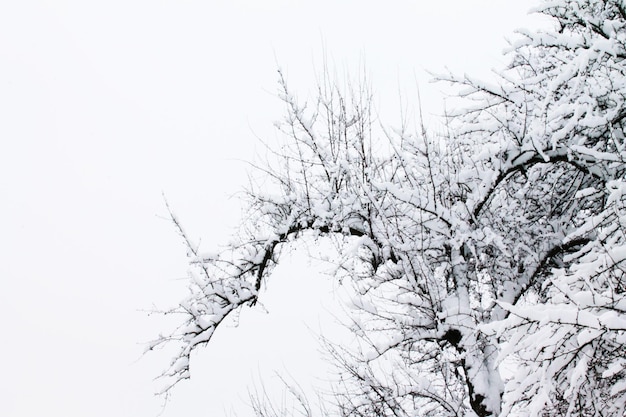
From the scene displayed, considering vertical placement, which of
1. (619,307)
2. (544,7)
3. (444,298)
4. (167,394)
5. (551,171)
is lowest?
(619,307)

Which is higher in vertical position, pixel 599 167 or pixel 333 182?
pixel 333 182

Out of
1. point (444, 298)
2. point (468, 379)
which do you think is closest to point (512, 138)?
point (444, 298)

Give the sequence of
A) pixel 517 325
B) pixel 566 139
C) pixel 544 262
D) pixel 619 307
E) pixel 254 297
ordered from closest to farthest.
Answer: pixel 619 307
pixel 517 325
pixel 566 139
pixel 544 262
pixel 254 297

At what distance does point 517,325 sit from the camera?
10.9 feet

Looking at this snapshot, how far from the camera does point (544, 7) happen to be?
5574 mm

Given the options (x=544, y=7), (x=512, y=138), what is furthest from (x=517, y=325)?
(x=544, y=7)

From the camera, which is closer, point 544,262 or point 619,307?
point 619,307

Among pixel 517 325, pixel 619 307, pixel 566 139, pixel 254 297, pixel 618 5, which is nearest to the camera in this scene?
pixel 619 307

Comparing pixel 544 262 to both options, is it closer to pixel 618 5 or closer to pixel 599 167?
pixel 599 167

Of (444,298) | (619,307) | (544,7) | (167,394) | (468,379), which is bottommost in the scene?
(619,307)

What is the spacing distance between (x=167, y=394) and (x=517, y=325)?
4660 mm

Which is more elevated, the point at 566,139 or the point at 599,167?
the point at 566,139

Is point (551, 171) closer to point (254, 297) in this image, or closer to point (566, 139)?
point (566, 139)

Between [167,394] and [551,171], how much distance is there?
519cm
